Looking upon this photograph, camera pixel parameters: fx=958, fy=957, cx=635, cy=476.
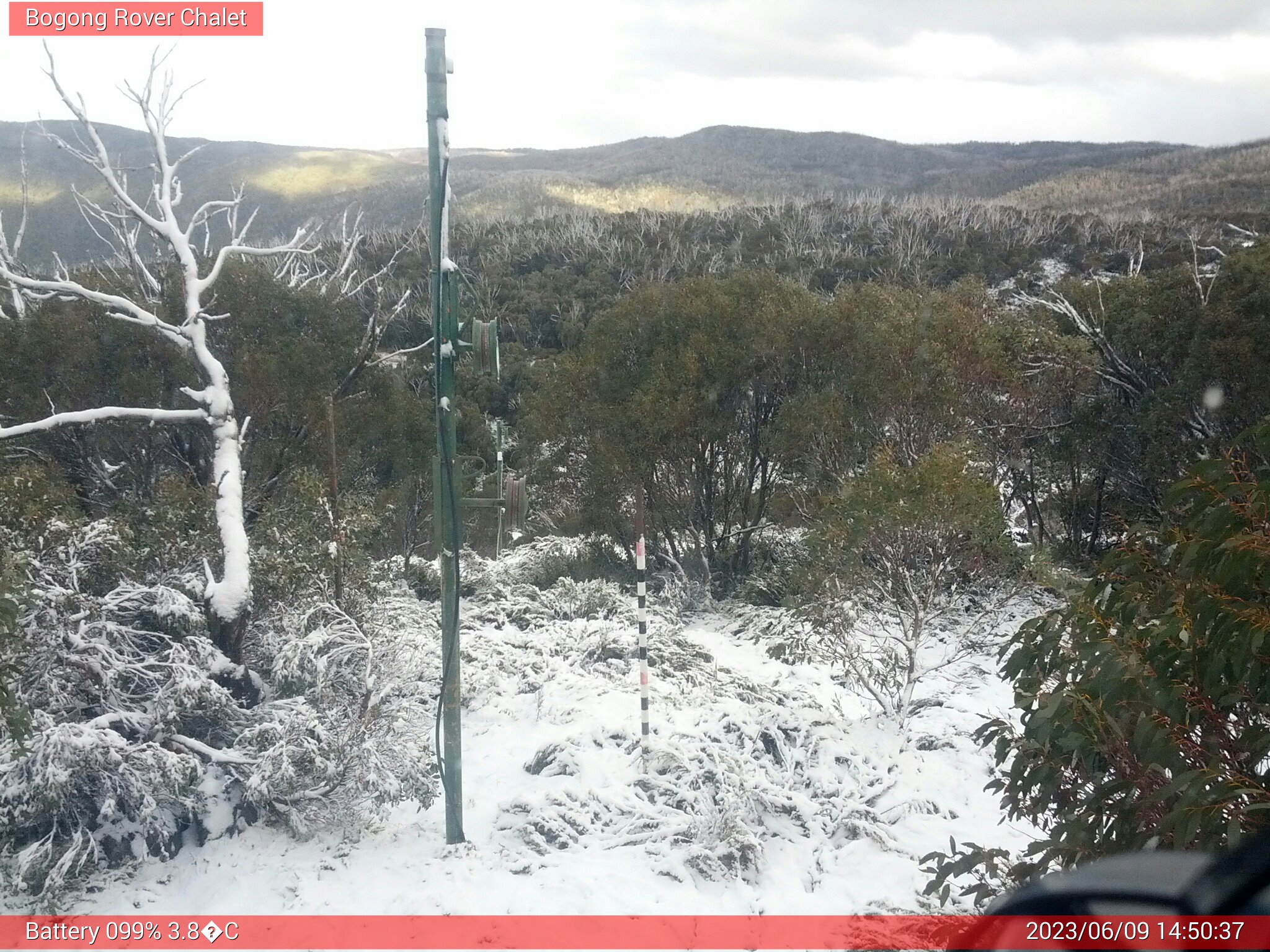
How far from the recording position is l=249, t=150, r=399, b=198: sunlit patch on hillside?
75.1 meters

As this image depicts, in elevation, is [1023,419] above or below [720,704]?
above

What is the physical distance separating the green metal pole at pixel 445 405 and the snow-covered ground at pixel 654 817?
0.61 m

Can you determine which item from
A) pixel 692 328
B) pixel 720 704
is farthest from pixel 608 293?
pixel 720 704

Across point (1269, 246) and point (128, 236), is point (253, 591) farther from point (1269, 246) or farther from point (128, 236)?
point (1269, 246)

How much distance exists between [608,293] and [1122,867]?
32223 mm

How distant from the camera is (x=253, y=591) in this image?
25.1ft

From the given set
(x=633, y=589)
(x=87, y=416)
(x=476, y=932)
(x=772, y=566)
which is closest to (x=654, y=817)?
(x=476, y=932)

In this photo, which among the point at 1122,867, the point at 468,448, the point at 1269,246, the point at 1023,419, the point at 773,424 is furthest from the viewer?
the point at 468,448

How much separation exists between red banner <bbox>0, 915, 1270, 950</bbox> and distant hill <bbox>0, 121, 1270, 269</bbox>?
24.0m

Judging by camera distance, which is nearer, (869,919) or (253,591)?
(869,919)

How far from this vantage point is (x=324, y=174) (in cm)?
8631

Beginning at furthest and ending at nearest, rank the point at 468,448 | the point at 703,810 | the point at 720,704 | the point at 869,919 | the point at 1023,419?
1. the point at 468,448
2. the point at 1023,419
3. the point at 720,704
4. the point at 703,810
5. the point at 869,919

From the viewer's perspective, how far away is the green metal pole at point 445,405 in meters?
5.48

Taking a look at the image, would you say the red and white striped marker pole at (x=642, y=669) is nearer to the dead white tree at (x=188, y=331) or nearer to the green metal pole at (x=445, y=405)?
the green metal pole at (x=445, y=405)
